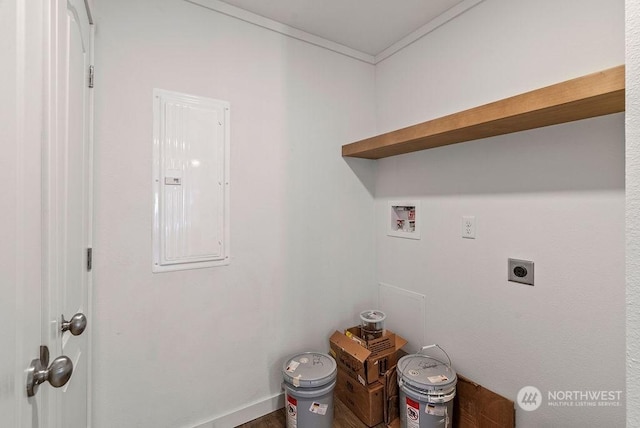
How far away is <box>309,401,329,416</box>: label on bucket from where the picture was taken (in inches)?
65.0

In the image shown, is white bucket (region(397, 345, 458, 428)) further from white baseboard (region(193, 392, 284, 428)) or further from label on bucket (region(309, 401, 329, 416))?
white baseboard (region(193, 392, 284, 428))

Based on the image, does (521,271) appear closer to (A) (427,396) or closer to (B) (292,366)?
(A) (427,396)

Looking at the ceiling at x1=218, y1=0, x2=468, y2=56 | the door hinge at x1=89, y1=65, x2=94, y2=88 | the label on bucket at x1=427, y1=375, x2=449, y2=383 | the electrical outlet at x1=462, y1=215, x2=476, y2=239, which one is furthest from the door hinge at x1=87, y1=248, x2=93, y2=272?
the electrical outlet at x1=462, y1=215, x2=476, y2=239

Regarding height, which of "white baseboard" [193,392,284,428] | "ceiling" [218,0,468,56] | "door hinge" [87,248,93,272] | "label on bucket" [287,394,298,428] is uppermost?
"ceiling" [218,0,468,56]

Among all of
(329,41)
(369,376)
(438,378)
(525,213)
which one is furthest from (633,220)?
(329,41)

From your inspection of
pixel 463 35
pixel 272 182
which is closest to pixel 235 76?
pixel 272 182

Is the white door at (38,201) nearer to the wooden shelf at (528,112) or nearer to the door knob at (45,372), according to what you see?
the door knob at (45,372)

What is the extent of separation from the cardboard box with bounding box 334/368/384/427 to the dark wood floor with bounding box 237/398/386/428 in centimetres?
3

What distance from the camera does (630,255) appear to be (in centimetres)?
59

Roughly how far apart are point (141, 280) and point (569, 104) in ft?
7.00

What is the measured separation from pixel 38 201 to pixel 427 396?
1.82 meters

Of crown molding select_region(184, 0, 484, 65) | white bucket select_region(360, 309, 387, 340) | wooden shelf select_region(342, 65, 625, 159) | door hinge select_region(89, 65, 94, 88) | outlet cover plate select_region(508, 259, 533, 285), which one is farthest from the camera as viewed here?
white bucket select_region(360, 309, 387, 340)

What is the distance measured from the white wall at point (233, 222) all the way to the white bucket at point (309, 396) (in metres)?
0.29

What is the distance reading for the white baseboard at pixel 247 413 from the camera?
1744mm
